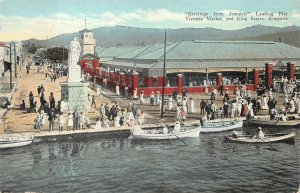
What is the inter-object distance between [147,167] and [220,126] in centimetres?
795

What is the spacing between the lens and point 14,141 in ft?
69.2

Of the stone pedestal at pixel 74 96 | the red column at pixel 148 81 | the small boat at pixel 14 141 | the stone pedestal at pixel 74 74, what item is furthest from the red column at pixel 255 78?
the small boat at pixel 14 141

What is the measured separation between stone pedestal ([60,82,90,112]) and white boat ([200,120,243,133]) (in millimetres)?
7463

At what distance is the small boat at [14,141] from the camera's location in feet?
68.6

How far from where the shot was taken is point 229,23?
18359 mm

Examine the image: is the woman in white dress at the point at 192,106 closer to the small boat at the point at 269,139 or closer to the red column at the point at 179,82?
the red column at the point at 179,82

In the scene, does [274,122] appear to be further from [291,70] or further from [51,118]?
[51,118]

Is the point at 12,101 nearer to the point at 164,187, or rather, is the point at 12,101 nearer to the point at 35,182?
the point at 35,182

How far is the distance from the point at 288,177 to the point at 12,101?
20.4 meters

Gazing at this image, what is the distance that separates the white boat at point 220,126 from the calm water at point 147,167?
1.70 m

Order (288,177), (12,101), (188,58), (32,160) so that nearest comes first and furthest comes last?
(288,177)
(32,160)
(12,101)
(188,58)

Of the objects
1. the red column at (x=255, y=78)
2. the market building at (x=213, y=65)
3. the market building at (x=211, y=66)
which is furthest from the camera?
the red column at (x=255, y=78)

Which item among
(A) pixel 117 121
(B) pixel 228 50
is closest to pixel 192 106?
(A) pixel 117 121

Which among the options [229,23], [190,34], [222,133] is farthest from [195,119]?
[229,23]
